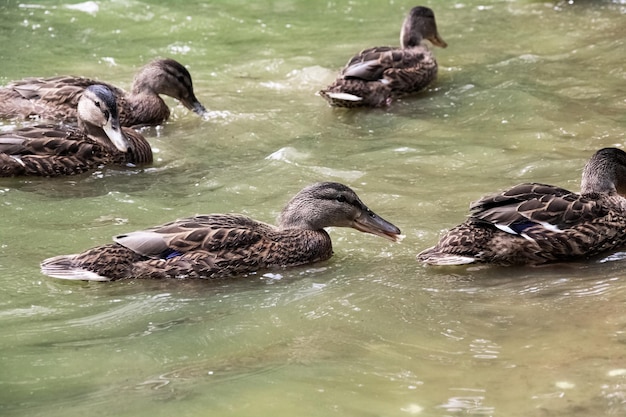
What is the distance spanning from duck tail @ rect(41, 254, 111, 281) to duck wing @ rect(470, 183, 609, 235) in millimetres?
2588

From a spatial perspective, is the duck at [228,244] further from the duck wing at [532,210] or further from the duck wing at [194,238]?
the duck wing at [532,210]

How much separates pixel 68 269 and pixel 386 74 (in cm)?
593

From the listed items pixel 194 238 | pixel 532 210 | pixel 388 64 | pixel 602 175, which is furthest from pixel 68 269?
pixel 388 64

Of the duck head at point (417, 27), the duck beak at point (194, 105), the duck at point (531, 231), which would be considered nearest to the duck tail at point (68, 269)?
the duck at point (531, 231)

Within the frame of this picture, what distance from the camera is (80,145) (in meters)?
9.80

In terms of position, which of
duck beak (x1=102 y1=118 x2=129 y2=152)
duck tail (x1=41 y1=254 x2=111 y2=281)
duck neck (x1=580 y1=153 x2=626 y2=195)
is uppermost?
duck neck (x1=580 y1=153 x2=626 y2=195)

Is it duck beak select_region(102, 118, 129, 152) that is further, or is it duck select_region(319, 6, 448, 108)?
duck select_region(319, 6, 448, 108)

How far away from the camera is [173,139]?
11008mm

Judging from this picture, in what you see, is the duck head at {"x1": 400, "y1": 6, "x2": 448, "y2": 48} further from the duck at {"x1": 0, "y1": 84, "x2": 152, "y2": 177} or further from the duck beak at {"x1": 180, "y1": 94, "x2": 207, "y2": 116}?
the duck at {"x1": 0, "y1": 84, "x2": 152, "y2": 177}

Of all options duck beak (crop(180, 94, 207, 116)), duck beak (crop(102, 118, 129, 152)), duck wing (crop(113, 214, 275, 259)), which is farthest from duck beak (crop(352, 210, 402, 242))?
duck beak (crop(180, 94, 207, 116))

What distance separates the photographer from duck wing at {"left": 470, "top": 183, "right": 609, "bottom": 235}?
24.1 ft

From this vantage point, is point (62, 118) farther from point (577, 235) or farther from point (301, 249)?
point (577, 235)

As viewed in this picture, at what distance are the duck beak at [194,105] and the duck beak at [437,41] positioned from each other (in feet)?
10.9

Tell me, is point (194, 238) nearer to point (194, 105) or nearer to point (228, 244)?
point (228, 244)
